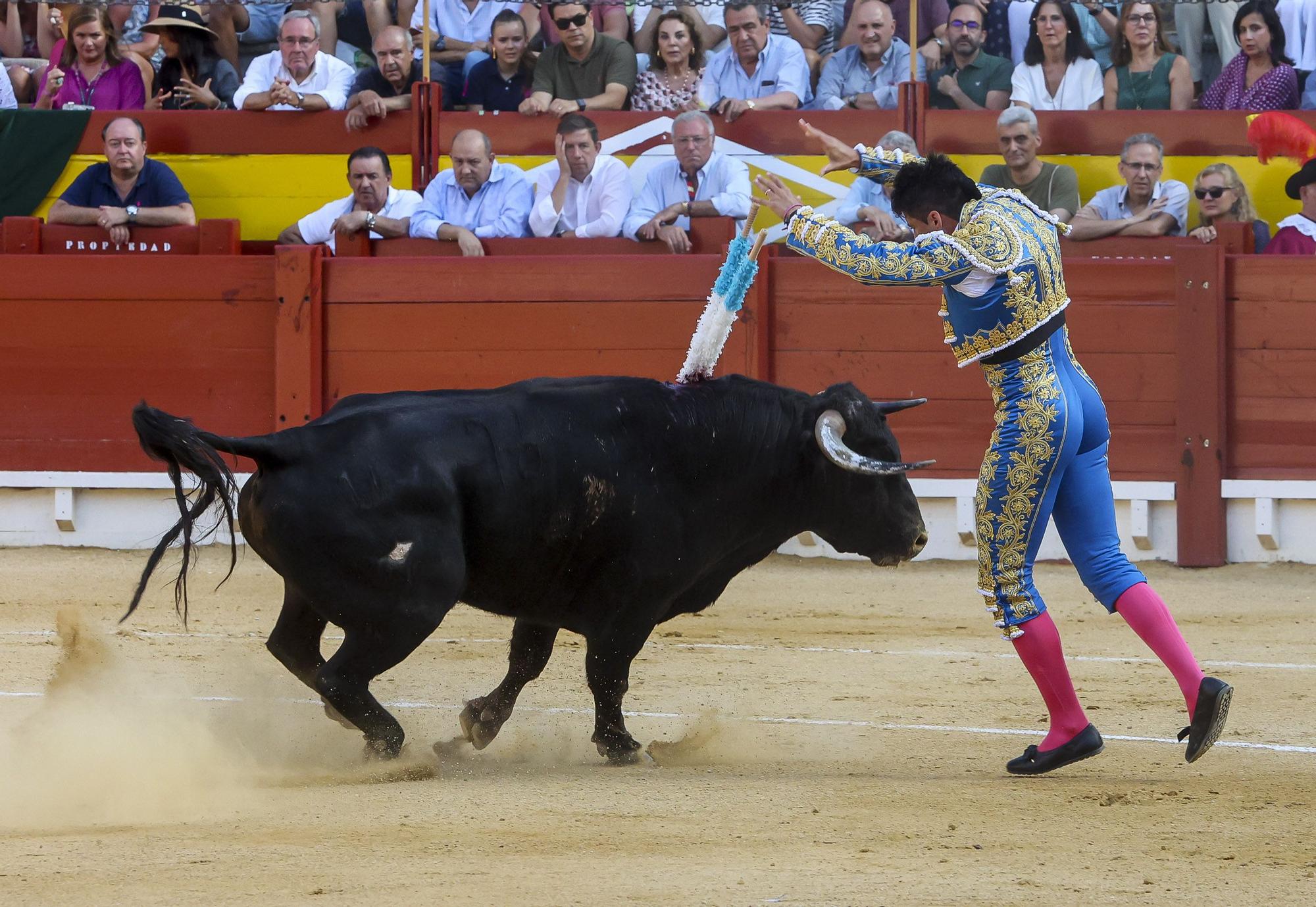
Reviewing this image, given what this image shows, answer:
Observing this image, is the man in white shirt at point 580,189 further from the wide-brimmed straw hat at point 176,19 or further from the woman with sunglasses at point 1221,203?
the woman with sunglasses at point 1221,203

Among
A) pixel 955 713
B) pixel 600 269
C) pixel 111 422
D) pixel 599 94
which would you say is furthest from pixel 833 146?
pixel 111 422

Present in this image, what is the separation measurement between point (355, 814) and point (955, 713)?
6.26 ft

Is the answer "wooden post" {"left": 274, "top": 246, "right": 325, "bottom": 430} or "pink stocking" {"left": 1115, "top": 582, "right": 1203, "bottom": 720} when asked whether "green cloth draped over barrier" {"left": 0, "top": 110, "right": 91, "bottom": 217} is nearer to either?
"wooden post" {"left": 274, "top": 246, "right": 325, "bottom": 430}

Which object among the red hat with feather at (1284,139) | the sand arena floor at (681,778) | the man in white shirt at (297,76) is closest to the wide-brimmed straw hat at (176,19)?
the man in white shirt at (297,76)

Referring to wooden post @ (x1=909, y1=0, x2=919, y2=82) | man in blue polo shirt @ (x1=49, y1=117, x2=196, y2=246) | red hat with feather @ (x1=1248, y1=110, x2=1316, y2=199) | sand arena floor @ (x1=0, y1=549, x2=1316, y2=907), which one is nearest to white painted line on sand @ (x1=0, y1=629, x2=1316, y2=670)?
sand arena floor @ (x1=0, y1=549, x2=1316, y2=907)

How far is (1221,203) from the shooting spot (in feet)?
23.8

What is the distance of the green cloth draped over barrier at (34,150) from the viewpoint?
8.06m

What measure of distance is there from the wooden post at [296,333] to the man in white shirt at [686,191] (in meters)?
1.40

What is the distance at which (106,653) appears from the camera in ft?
13.7

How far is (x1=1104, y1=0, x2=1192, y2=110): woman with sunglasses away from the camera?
775 cm

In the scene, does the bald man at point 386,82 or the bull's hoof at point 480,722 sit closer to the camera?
the bull's hoof at point 480,722

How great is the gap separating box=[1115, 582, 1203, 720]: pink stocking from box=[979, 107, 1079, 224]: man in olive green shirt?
12.3ft

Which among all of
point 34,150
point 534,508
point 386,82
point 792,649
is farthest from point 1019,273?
point 34,150

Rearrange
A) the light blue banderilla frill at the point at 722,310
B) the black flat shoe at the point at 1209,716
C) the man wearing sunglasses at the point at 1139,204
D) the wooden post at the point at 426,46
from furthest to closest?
the wooden post at the point at 426,46
the man wearing sunglasses at the point at 1139,204
the light blue banderilla frill at the point at 722,310
the black flat shoe at the point at 1209,716
